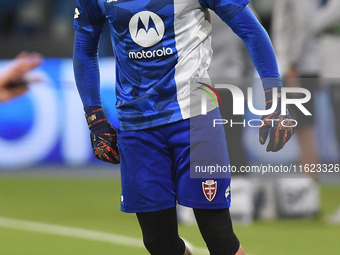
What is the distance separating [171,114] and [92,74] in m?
0.55

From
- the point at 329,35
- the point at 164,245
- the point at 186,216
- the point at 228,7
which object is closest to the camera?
the point at 228,7

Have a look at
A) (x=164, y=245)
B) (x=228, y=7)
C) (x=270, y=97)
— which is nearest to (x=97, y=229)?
(x=164, y=245)

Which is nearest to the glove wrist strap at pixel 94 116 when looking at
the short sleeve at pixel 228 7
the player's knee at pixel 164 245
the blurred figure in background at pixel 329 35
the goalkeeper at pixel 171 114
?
the goalkeeper at pixel 171 114

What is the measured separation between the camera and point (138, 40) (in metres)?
2.82

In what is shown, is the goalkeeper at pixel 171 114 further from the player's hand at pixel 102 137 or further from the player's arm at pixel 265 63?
the player's hand at pixel 102 137

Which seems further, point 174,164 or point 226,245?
point 174,164

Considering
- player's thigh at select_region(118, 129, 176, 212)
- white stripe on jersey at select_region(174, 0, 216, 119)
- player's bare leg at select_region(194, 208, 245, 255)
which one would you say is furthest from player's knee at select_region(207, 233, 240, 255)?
white stripe on jersey at select_region(174, 0, 216, 119)

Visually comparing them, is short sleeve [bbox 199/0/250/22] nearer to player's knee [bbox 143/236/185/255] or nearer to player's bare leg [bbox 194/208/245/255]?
player's bare leg [bbox 194/208/245/255]

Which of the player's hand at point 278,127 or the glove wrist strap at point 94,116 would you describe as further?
the glove wrist strap at point 94,116

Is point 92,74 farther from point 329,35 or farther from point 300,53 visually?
point 329,35

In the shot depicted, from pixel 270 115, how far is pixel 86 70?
3.14ft

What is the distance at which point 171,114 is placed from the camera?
9.20 feet

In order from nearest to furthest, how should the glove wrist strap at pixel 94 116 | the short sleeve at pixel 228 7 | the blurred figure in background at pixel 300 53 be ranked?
the short sleeve at pixel 228 7 < the glove wrist strap at pixel 94 116 < the blurred figure in background at pixel 300 53

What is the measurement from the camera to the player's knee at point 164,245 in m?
2.89
